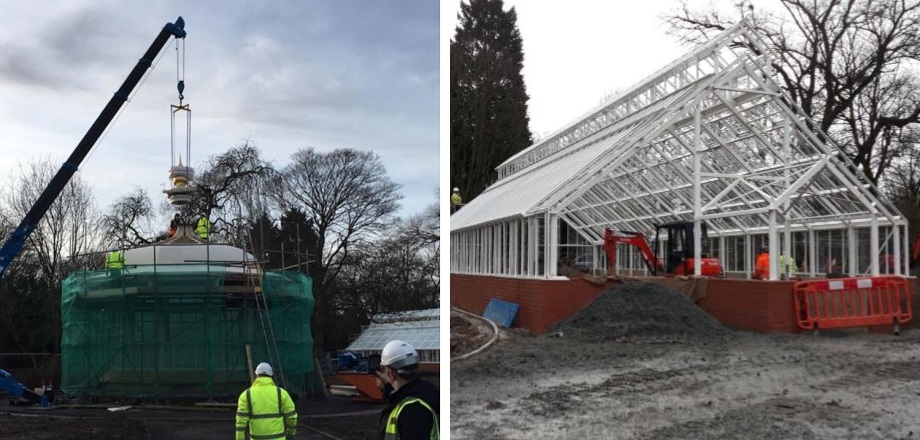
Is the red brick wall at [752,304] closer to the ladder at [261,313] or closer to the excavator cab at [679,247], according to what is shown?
the excavator cab at [679,247]

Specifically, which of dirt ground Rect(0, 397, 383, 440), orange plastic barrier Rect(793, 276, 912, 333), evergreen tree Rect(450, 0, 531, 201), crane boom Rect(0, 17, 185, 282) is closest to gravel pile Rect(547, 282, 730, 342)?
orange plastic barrier Rect(793, 276, 912, 333)

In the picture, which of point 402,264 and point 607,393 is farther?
point 402,264

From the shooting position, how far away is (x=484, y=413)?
9.31 meters

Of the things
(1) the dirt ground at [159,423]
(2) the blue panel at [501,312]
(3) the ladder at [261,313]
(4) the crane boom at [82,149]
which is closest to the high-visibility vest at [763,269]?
(2) the blue panel at [501,312]

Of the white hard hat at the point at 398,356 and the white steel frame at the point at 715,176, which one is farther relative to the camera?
the white steel frame at the point at 715,176

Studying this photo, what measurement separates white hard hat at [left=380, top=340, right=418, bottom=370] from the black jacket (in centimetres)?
9

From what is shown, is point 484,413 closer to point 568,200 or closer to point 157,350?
point 568,200

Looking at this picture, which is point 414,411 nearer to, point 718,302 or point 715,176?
point 718,302

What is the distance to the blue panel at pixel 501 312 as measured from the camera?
17647 millimetres

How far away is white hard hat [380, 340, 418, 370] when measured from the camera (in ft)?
13.5

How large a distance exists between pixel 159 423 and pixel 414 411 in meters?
17.4

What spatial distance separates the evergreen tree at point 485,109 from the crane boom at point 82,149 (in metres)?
9.46

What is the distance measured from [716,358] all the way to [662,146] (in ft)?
34.1

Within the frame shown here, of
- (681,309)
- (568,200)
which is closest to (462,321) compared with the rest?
(568,200)
